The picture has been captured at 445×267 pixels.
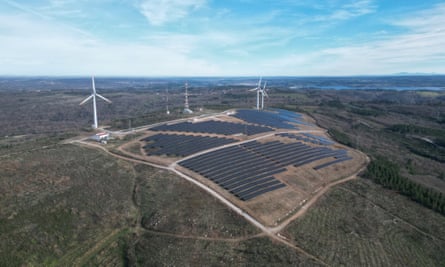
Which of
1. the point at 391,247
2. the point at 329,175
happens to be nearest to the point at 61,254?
the point at 391,247

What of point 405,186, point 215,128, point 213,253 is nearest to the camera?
point 213,253

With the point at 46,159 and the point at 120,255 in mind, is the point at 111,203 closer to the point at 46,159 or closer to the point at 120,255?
the point at 120,255

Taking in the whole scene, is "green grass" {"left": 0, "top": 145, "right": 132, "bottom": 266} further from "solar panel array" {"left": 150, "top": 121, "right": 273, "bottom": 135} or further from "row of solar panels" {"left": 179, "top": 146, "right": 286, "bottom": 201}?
"solar panel array" {"left": 150, "top": 121, "right": 273, "bottom": 135}

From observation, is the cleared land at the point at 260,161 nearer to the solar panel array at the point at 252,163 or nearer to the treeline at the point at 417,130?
the solar panel array at the point at 252,163

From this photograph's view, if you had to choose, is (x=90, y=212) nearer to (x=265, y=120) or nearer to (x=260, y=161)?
(x=260, y=161)

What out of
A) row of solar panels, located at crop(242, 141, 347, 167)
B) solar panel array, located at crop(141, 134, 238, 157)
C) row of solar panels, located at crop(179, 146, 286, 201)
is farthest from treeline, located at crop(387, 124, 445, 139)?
row of solar panels, located at crop(179, 146, 286, 201)

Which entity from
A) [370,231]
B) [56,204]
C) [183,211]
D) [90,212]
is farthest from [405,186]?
[56,204]
